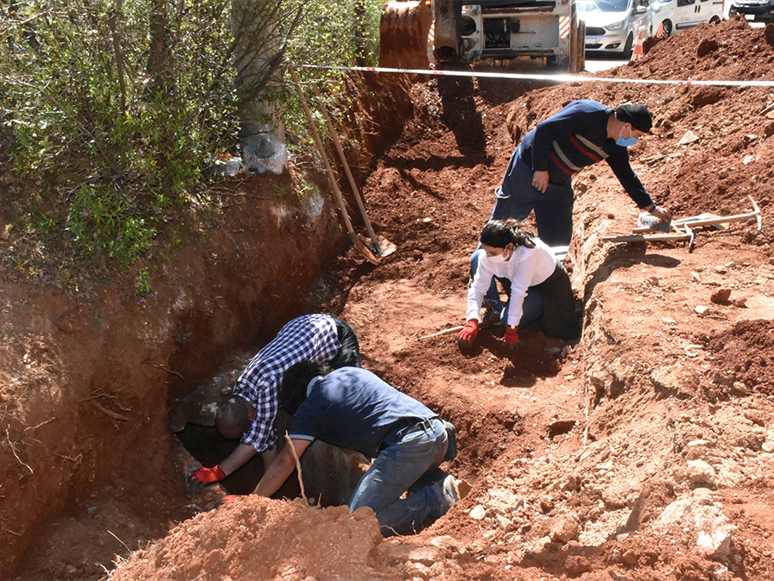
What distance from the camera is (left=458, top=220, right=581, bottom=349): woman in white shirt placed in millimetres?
4480

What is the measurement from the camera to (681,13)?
14.0 meters

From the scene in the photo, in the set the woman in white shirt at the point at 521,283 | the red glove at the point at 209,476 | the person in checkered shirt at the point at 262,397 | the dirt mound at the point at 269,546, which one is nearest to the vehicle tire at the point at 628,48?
the woman in white shirt at the point at 521,283

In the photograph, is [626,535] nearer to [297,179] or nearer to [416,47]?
[297,179]

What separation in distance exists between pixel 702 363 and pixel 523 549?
1496 mm

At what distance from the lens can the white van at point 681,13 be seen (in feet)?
45.2

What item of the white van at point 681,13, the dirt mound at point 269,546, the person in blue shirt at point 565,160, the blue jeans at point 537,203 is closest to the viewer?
the dirt mound at point 269,546

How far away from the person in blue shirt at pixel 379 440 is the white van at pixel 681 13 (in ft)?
42.3

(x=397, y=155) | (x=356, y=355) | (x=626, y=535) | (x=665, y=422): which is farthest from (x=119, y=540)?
(x=397, y=155)

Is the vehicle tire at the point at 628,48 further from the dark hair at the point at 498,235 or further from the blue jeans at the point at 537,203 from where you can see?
the dark hair at the point at 498,235

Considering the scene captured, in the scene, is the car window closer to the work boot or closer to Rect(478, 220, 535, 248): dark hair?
Rect(478, 220, 535, 248): dark hair

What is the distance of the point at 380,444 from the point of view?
12.4 feet

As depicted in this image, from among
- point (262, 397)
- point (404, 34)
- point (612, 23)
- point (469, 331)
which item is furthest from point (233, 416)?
point (612, 23)

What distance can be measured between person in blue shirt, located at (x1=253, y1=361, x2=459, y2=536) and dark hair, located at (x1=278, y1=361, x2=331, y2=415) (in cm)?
5

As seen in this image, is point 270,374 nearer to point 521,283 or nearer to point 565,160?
point 521,283
